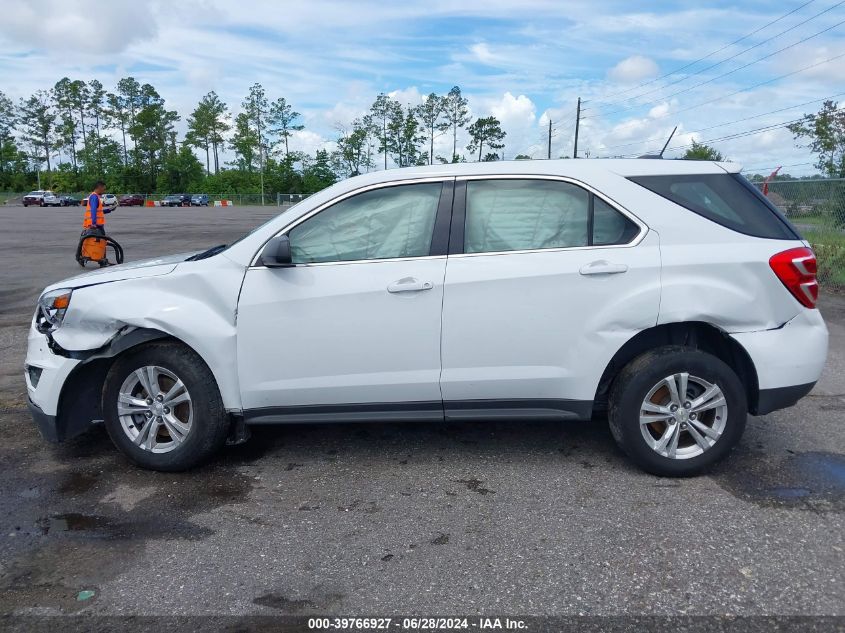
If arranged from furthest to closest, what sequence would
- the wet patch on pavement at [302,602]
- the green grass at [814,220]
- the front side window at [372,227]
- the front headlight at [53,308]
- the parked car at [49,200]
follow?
1. the parked car at [49,200]
2. the green grass at [814,220]
3. the front headlight at [53,308]
4. the front side window at [372,227]
5. the wet patch on pavement at [302,602]

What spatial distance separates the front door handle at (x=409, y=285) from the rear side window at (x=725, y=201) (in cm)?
134

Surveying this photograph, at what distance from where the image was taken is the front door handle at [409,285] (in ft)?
12.9

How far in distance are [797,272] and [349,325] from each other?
8.13ft

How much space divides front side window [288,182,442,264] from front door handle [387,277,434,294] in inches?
7.7

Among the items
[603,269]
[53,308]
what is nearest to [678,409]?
[603,269]

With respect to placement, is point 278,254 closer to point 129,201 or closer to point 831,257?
point 831,257

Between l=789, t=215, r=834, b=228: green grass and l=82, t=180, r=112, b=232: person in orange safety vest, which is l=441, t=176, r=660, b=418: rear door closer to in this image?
l=789, t=215, r=834, b=228: green grass

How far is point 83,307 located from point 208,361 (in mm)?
807

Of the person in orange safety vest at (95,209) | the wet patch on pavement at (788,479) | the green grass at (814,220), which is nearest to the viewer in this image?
the wet patch on pavement at (788,479)

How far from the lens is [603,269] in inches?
153

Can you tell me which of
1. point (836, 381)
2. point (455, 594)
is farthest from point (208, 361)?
point (836, 381)

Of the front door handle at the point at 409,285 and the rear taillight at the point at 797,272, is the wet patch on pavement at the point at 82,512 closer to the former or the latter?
the front door handle at the point at 409,285

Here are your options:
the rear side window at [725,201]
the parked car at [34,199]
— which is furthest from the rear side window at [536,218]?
the parked car at [34,199]

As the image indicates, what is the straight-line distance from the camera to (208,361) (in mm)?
4051
